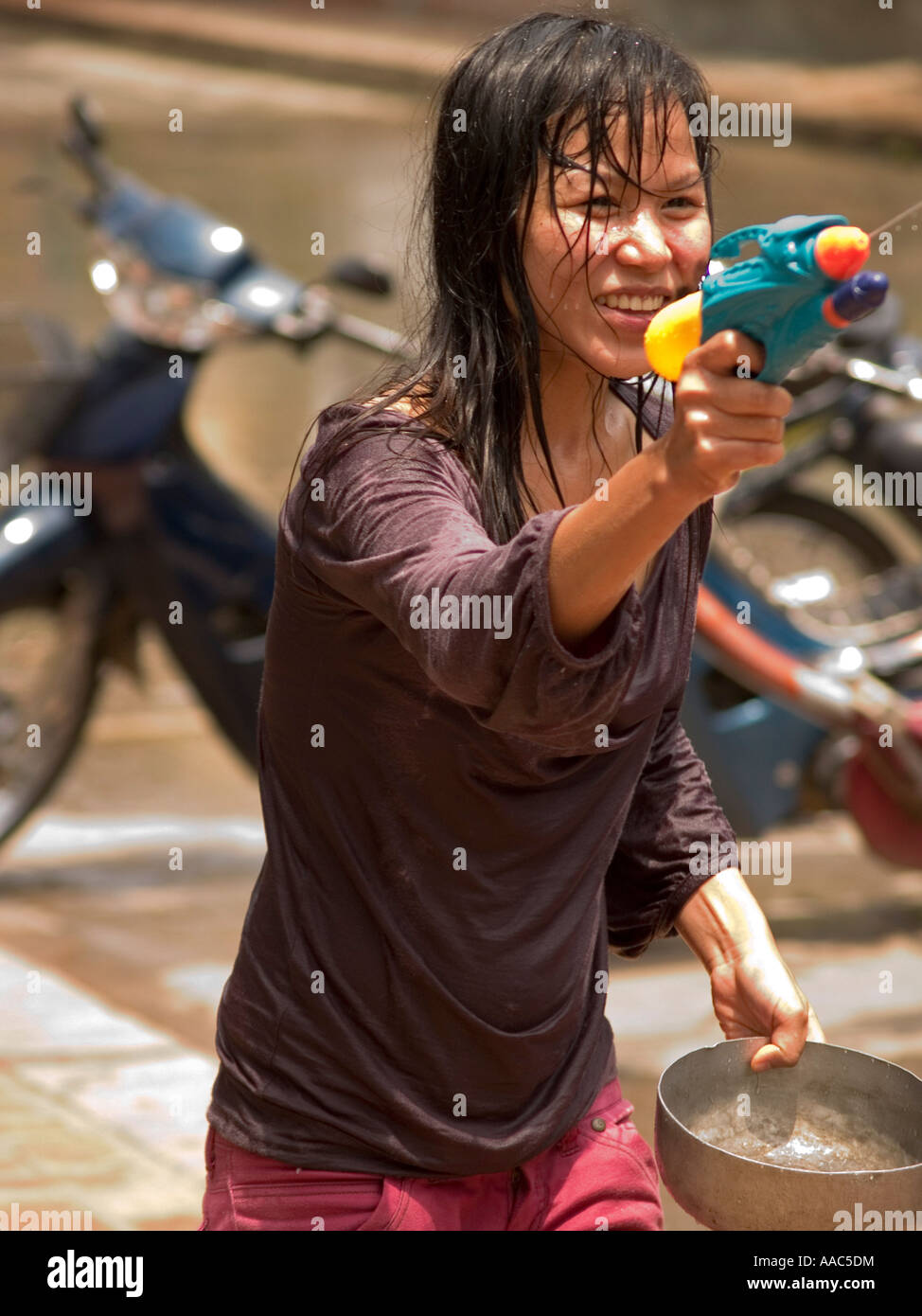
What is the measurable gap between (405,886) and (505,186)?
567 millimetres

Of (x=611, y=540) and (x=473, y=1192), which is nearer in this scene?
(x=611, y=540)

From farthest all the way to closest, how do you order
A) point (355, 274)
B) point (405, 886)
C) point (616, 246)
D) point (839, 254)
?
point (355, 274), point (405, 886), point (616, 246), point (839, 254)

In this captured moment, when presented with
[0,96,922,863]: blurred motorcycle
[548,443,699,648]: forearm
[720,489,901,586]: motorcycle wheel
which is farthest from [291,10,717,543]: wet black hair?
[720,489,901,586]: motorcycle wheel

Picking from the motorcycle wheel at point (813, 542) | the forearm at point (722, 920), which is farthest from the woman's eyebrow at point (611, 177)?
the motorcycle wheel at point (813, 542)

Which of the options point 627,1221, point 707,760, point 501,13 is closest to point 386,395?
point 627,1221

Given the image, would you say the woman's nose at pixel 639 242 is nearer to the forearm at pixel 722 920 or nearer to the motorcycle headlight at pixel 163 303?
the forearm at pixel 722 920

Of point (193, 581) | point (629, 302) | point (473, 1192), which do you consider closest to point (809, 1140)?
point (473, 1192)

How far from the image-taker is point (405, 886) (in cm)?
163

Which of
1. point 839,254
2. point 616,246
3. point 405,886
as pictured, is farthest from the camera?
point 405,886

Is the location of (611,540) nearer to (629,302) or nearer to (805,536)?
(629,302)

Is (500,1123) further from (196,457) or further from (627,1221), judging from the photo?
(196,457)

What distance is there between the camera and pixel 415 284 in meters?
1.84

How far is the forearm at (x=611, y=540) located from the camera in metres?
1.23

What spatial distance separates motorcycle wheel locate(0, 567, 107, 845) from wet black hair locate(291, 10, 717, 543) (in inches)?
129
